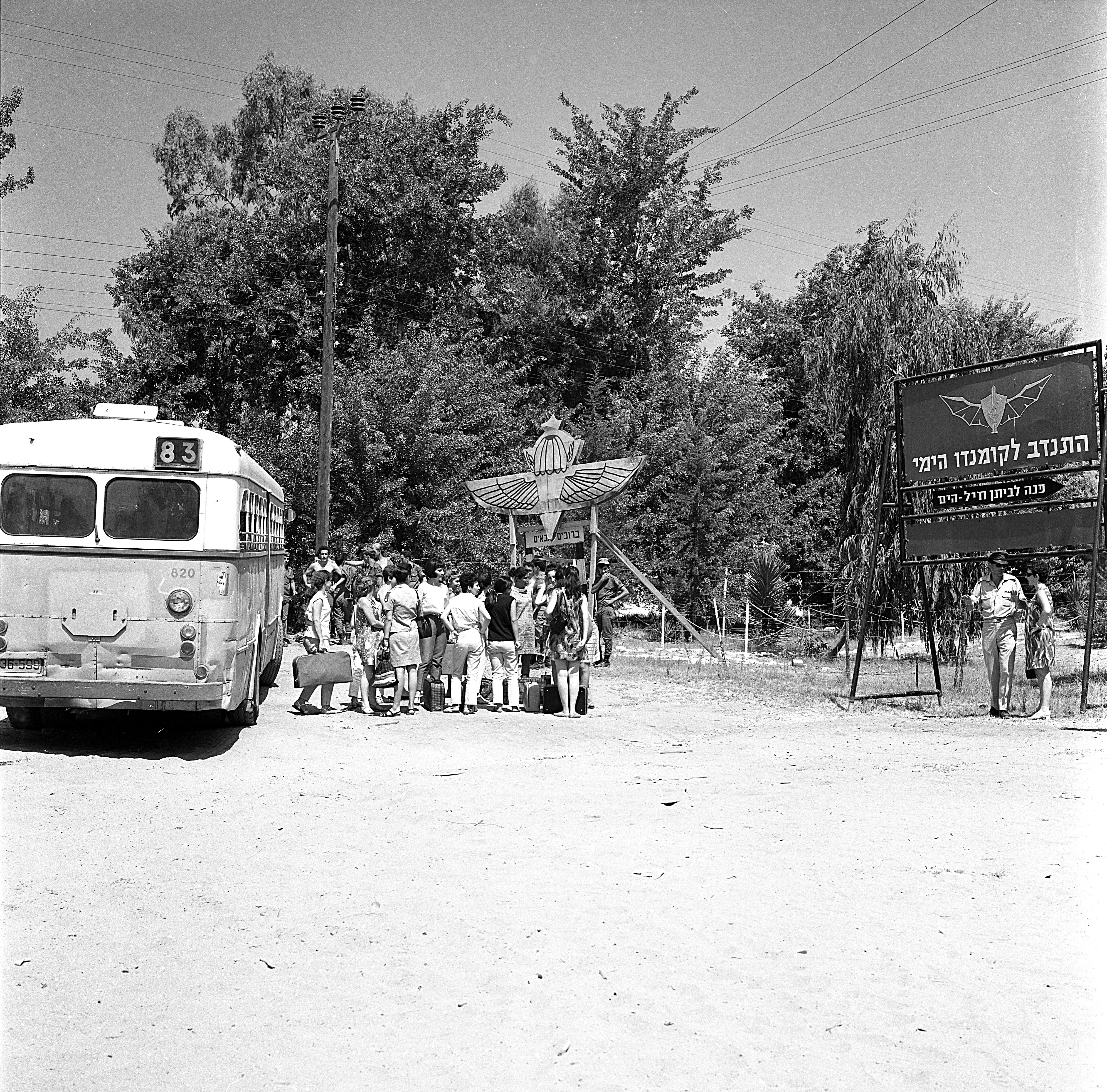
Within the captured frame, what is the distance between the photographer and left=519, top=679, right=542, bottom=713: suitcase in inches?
575

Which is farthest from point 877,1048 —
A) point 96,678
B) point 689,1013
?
point 96,678

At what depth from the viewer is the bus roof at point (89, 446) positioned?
10.4 m

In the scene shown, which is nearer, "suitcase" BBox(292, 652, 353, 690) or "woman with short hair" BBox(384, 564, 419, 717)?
"suitcase" BBox(292, 652, 353, 690)

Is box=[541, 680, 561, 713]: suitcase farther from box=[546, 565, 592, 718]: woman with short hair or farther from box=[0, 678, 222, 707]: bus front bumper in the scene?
box=[0, 678, 222, 707]: bus front bumper

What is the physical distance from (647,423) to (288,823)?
2375cm

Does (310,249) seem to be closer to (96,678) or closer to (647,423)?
(647,423)

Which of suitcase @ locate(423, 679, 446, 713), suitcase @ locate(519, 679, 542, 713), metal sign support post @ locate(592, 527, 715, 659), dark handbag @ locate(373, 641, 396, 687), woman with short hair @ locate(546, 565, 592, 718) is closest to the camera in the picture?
dark handbag @ locate(373, 641, 396, 687)

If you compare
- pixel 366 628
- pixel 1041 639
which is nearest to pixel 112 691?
pixel 366 628

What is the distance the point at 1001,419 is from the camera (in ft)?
47.0

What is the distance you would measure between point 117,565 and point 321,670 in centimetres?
336

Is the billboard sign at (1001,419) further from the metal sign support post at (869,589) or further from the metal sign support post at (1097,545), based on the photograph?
the metal sign support post at (869,589)

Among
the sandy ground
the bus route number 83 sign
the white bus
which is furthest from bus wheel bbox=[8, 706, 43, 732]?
the bus route number 83 sign

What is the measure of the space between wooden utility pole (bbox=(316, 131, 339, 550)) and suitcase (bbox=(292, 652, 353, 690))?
9862 millimetres

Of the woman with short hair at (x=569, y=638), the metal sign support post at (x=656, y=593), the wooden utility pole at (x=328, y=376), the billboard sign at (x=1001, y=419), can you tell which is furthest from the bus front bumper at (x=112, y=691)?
the wooden utility pole at (x=328, y=376)
